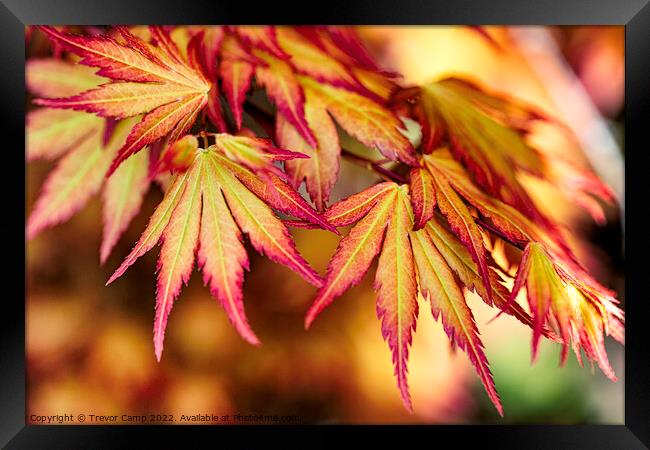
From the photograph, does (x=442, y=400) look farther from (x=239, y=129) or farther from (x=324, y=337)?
(x=239, y=129)

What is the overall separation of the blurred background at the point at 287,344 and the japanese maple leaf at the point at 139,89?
0.46 ft

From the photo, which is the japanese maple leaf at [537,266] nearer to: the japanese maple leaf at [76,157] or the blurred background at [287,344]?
the blurred background at [287,344]

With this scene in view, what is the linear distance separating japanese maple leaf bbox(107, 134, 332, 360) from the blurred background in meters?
0.12

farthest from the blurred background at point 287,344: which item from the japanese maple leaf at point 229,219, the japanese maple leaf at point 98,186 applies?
the japanese maple leaf at point 229,219


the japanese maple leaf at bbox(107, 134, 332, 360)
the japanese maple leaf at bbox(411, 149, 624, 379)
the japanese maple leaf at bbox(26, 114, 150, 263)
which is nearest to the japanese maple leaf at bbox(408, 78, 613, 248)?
the japanese maple leaf at bbox(411, 149, 624, 379)

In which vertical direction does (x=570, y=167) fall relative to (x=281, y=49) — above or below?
below

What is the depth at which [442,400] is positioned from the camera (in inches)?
24.8

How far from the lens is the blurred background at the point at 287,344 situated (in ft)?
2.06
